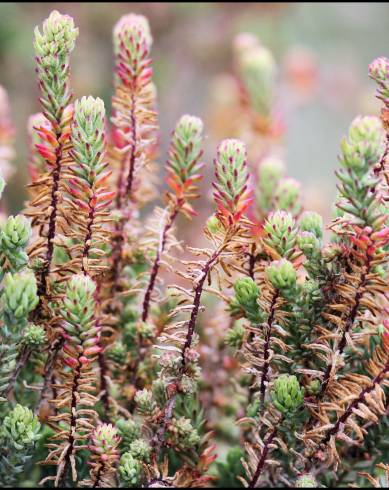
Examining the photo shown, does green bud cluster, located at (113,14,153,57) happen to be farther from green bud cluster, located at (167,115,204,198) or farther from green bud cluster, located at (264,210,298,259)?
green bud cluster, located at (264,210,298,259)

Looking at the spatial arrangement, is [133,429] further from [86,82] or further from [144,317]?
[86,82]

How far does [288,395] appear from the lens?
53 cm

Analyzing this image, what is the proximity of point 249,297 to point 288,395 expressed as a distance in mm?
90

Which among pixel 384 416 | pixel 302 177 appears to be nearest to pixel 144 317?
pixel 384 416

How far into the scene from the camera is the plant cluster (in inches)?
20.5

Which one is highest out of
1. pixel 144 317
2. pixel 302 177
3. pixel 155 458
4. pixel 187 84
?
pixel 187 84

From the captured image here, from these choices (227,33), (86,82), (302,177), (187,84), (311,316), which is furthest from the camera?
(302,177)

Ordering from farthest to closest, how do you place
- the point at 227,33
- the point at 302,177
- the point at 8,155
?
the point at 302,177
the point at 227,33
the point at 8,155

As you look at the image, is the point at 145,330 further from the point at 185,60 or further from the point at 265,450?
the point at 185,60

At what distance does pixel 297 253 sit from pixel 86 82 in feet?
5.57

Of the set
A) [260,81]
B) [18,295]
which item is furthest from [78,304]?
[260,81]

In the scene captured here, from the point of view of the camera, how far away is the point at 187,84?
2676 millimetres

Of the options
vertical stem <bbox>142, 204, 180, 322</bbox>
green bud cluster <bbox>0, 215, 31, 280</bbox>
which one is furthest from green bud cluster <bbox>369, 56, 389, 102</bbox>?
green bud cluster <bbox>0, 215, 31, 280</bbox>

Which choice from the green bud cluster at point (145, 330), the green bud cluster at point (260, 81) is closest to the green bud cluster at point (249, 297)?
the green bud cluster at point (145, 330)
